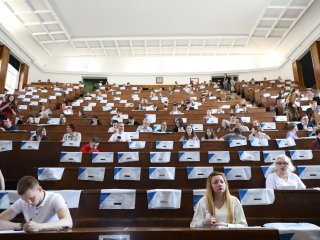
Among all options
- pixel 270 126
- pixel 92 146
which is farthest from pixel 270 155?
pixel 92 146

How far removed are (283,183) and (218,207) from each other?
845 mm

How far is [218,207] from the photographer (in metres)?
1.70

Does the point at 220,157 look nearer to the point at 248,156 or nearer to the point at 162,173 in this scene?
the point at 248,156

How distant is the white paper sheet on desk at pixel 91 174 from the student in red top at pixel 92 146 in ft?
1.93

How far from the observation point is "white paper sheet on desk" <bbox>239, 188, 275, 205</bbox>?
2.05 metres

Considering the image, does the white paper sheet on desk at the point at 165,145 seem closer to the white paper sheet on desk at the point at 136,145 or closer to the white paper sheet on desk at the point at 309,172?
the white paper sheet on desk at the point at 136,145

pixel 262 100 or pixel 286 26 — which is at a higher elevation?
pixel 286 26

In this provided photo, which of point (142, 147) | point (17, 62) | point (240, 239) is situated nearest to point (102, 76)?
point (17, 62)

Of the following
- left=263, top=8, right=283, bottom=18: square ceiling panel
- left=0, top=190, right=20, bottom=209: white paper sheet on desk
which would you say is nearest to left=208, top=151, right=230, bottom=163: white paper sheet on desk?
left=0, top=190, right=20, bottom=209: white paper sheet on desk

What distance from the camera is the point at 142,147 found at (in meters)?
3.51

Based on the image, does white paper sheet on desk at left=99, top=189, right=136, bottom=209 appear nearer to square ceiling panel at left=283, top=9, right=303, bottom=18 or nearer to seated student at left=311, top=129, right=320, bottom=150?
seated student at left=311, top=129, right=320, bottom=150

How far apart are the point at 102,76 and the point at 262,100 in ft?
26.4

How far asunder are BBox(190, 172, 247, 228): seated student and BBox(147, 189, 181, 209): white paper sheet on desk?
1.29 ft

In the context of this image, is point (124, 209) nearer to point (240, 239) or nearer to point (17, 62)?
point (240, 239)
